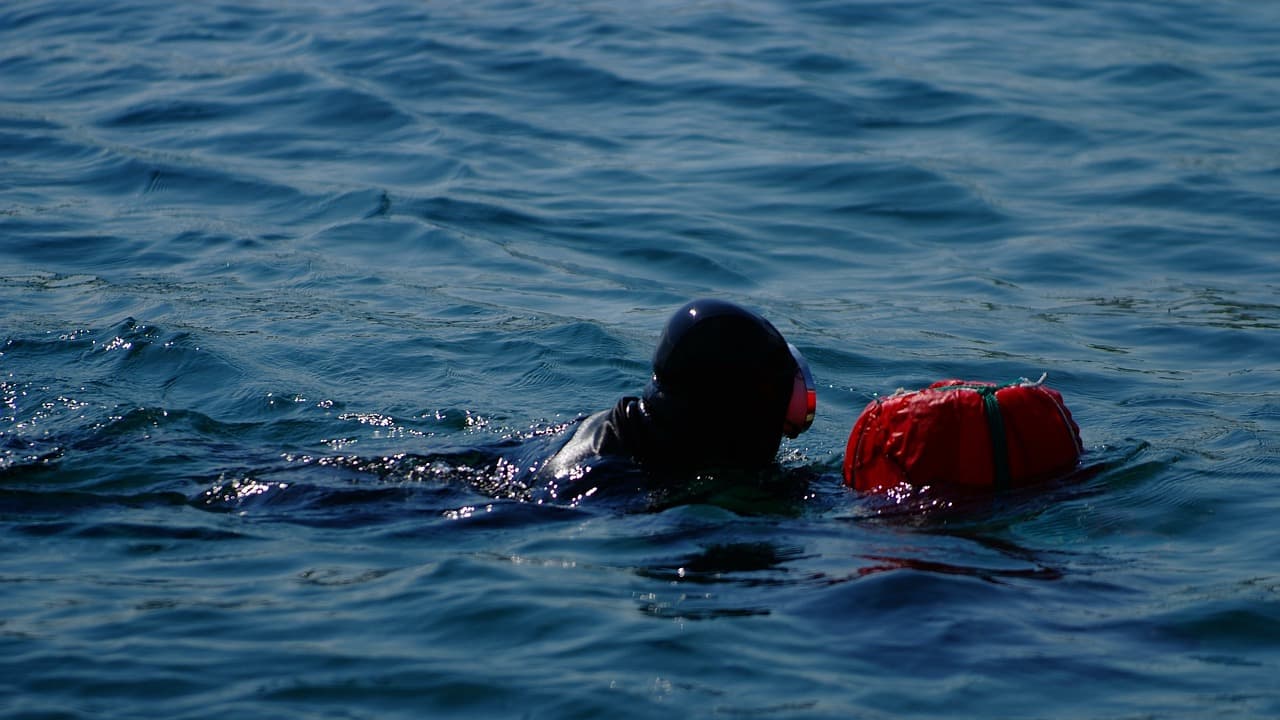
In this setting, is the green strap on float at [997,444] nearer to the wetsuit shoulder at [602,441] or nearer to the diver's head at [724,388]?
the diver's head at [724,388]

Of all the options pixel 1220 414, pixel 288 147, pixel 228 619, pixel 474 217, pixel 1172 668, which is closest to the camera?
pixel 1172 668

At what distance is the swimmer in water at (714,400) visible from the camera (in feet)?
17.6

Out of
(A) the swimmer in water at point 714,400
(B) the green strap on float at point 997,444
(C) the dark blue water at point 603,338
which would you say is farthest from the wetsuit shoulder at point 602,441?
(B) the green strap on float at point 997,444

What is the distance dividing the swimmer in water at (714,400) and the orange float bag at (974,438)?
31cm

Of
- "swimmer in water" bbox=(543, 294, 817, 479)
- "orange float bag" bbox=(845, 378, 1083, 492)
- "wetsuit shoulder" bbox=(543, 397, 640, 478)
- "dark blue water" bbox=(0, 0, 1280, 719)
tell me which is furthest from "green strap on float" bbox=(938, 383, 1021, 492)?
"wetsuit shoulder" bbox=(543, 397, 640, 478)

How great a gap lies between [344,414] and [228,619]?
105 inches

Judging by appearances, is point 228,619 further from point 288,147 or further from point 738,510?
point 288,147

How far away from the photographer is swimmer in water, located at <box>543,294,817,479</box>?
17.6 ft

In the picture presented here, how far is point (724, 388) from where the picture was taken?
5371mm

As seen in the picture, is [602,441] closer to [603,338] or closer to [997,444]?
[997,444]

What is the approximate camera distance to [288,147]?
1262cm

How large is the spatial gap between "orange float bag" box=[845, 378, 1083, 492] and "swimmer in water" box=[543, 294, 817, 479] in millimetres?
308

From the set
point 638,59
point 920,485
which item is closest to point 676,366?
point 920,485

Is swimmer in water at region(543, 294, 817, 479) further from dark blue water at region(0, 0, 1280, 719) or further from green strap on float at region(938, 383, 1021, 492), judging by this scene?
green strap on float at region(938, 383, 1021, 492)
